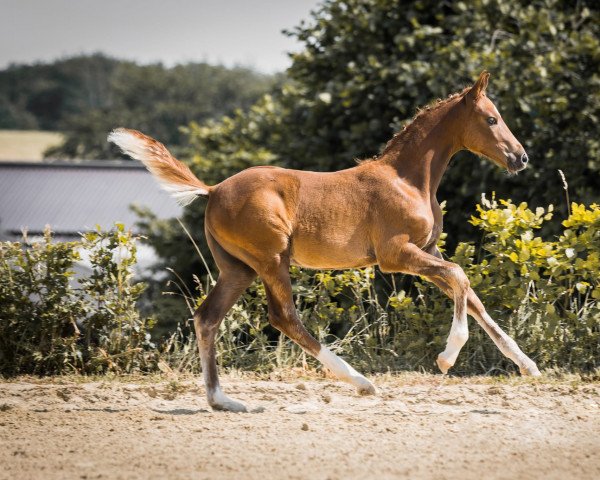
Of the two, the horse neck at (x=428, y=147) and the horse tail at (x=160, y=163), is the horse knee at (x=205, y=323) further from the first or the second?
the horse neck at (x=428, y=147)

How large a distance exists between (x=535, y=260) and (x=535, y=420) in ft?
7.30

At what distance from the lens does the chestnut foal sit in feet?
21.2

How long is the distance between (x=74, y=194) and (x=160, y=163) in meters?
40.9

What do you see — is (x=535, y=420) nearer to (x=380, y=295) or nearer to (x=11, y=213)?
(x=380, y=295)

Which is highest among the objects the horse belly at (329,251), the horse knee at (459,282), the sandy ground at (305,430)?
the horse belly at (329,251)

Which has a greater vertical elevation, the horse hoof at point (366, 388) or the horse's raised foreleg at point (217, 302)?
the horse's raised foreleg at point (217, 302)

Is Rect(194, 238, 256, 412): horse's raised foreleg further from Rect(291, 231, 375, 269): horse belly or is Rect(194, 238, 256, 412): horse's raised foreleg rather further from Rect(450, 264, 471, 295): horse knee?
Rect(450, 264, 471, 295): horse knee

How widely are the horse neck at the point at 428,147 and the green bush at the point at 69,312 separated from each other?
2.54 metres

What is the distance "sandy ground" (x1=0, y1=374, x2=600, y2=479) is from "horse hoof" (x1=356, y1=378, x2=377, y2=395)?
120 mm

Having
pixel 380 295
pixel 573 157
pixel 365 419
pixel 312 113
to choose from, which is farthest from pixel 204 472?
pixel 312 113

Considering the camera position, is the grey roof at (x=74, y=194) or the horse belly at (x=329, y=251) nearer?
the horse belly at (x=329, y=251)

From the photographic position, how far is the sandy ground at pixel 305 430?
507 cm

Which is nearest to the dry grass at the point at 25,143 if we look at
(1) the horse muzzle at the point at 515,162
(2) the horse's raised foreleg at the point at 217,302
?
(2) the horse's raised foreleg at the point at 217,302

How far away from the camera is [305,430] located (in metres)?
5.80
